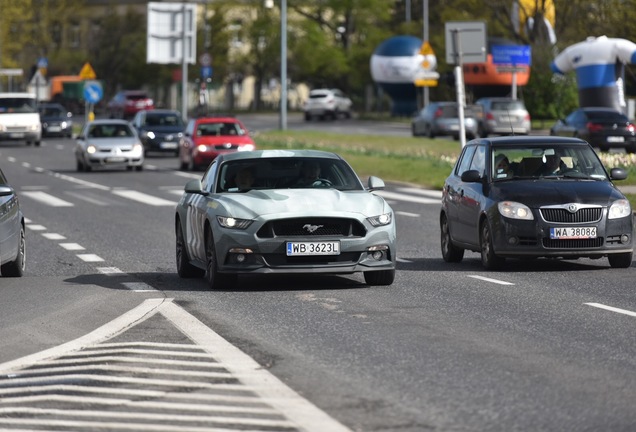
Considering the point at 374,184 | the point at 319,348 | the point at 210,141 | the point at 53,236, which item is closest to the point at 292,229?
the point at 374,184

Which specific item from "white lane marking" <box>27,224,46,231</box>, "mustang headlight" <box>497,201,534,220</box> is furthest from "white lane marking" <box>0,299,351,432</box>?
"white lane marking" <box>27,224,46,231</box>

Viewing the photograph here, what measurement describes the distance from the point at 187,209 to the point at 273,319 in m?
4.33

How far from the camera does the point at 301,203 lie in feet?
50.9

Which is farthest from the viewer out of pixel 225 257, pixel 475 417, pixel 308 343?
pixel 225 257

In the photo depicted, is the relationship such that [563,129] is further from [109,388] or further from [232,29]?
[232,29]

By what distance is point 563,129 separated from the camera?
50844mm

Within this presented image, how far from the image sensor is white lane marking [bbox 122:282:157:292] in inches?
620


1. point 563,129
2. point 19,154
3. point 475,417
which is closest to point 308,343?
point 475,417

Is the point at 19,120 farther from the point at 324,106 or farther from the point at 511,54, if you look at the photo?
the point at 324,106

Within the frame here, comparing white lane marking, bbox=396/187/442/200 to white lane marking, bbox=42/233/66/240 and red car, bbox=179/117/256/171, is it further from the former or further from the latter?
white lane marking, bbox=42/233/66/240

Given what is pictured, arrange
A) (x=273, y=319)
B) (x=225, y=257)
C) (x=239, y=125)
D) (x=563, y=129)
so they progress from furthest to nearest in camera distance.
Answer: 1. (x=563, y=129)
2. (x=239, y=125)
3. (x=225, y=257)
4. (x=273, y=319)

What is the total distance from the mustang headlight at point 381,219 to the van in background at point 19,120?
5374cm

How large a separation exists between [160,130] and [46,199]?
24.3 meters

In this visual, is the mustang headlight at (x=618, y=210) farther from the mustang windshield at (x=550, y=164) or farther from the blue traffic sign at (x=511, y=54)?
the blue traffic sign at (x=511, y=54)
